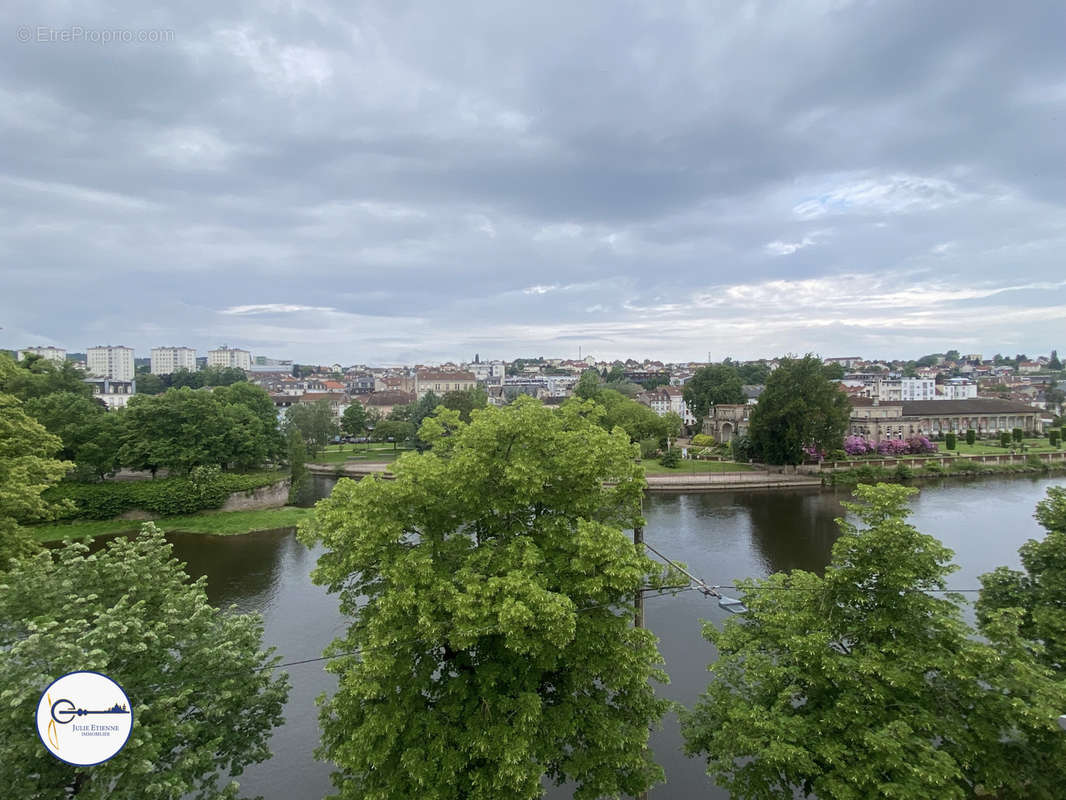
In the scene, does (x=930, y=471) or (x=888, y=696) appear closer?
(x=888, y=696)

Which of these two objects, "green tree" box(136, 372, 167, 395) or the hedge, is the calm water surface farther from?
"green tree" box(136, 372, 167, 395)

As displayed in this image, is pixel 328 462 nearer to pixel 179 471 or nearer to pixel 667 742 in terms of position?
pixel 179 471

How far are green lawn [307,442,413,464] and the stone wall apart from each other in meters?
13.2

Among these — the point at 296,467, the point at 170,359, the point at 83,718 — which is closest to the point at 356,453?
the point at 296,467

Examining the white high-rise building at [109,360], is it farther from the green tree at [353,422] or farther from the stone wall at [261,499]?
the stone wall at [261,499]

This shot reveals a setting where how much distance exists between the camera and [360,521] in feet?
24.8

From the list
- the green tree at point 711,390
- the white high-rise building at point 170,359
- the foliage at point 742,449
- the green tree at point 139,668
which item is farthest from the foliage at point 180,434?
the white high-rise building at point 170,359

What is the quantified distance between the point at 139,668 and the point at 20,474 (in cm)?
1013

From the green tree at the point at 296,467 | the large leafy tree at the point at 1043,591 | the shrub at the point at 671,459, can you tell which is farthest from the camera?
the shrub at the point at 671,459

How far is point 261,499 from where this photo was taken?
33.4 metres

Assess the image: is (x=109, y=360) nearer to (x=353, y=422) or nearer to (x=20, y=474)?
(x=353, y=422)

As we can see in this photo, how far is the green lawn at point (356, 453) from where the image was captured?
2010 inches

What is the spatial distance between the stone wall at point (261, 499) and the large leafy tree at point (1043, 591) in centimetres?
3334

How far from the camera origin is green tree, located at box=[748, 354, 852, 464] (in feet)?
134
